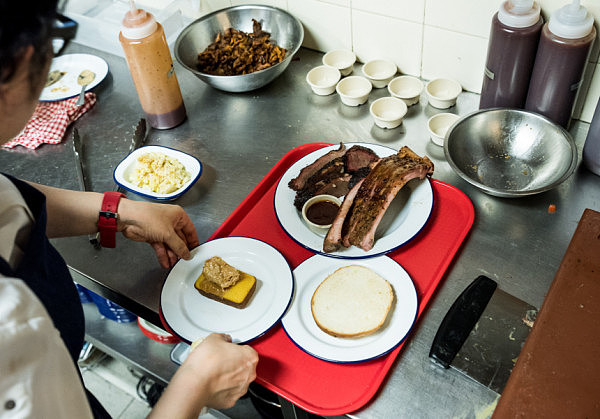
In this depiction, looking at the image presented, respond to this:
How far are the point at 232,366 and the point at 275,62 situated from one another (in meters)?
1.03

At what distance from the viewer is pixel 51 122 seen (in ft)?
5.40

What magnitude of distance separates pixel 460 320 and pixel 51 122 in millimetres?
1331

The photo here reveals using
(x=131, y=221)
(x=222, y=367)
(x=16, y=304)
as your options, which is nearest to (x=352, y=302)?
(x=222, y=367)

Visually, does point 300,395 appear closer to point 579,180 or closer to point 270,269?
point 270,269

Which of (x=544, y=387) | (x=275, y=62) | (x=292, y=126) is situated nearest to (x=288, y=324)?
(x=544, y=387)

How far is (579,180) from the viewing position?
1288 mm

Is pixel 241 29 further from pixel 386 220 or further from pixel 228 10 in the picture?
pixel 386 220

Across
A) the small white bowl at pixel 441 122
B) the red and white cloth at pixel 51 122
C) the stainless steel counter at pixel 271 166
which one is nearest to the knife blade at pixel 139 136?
the stainless steel counter at pixel 271 166

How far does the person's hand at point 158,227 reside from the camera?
118 cm

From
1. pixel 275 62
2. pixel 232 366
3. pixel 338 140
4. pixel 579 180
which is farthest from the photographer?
pixel 275 62

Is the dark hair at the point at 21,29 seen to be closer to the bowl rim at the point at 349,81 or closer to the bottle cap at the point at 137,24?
the bottle cap at the point at 137,24

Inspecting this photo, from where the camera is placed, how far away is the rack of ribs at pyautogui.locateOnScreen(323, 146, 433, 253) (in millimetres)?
1169

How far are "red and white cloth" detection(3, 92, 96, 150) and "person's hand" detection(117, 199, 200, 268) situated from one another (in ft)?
1.91

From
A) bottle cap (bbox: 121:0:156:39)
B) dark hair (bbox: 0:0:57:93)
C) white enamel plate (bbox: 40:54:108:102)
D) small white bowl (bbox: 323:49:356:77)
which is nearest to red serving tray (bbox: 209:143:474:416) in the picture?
small white bowl (bbox: 323:49:356:77)
